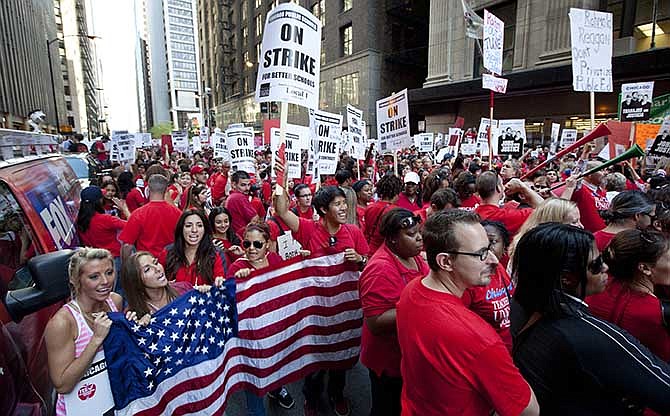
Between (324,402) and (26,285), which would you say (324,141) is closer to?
(324,402)

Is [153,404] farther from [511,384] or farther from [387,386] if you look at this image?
[511,384]

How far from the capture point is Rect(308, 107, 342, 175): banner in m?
5.99

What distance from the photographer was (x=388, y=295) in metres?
2.36

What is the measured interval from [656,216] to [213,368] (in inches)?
153

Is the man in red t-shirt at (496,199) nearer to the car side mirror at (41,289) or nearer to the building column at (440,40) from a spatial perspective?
the car side mirror at (41,289)

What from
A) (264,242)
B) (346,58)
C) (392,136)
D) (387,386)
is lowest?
(387,386)

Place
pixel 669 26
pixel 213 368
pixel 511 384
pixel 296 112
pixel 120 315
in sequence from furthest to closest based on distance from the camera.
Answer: pixel 296 112 < pixel 669 26 < pixel 213 368 < pixel 120 315 < pixel 511 384

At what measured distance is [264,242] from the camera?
328 cm

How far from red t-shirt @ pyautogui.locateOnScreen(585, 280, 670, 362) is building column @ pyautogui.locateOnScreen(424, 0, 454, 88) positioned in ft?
76.7

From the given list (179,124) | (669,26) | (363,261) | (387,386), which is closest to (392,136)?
(363,261)

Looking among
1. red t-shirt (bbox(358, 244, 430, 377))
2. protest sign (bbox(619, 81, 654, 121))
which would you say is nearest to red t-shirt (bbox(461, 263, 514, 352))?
red t-shirt (bbox(358, 244, 430, 377))

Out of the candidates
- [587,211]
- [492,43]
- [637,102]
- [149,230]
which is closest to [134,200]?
[149,230]

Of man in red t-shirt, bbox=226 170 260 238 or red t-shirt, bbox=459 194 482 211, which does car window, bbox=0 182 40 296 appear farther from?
red t-shirt, bbox=459 194 482 211

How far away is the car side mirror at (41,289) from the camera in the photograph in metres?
1.78
